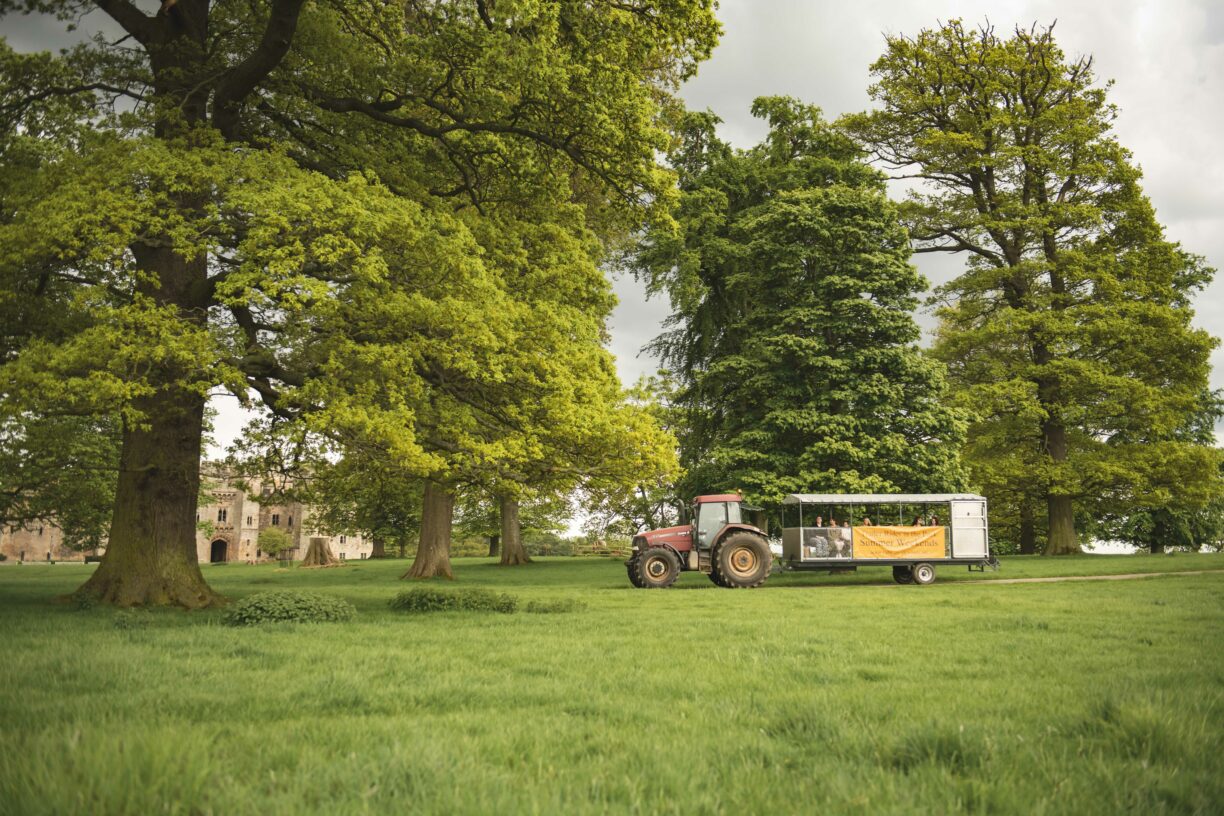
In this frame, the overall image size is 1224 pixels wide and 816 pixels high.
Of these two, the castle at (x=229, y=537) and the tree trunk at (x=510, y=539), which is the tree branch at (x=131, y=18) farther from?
the castle at (x=229, y=537)

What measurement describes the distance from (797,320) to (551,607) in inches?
660

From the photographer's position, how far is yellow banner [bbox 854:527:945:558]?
22203 mm

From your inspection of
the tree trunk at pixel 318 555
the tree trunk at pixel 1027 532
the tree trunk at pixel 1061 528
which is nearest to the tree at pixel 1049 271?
the tree trunk at pixel 1061 528

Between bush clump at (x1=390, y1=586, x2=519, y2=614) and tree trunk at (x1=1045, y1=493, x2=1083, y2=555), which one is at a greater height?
tree trunk at (x1=1045, y1=493, x2=1083, y2=555)

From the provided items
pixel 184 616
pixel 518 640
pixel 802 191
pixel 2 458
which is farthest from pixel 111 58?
pixel 802 191

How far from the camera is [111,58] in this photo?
14508 millimetres

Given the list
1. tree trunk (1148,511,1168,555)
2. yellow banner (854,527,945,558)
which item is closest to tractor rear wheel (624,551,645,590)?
yellow banner (854,527,945,558)

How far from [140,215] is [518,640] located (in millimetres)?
7978

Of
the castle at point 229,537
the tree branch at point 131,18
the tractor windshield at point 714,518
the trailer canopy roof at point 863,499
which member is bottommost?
the castle at point 229,537

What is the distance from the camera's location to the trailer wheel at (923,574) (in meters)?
22.2

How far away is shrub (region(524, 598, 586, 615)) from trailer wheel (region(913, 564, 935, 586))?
40.4 ft

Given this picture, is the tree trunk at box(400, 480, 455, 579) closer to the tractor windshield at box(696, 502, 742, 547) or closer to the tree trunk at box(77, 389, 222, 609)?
the tractor windshield at box(696, 502, 742, 547)

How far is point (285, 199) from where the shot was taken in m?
11.0

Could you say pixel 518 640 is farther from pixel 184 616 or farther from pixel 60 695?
pixel 184 616
